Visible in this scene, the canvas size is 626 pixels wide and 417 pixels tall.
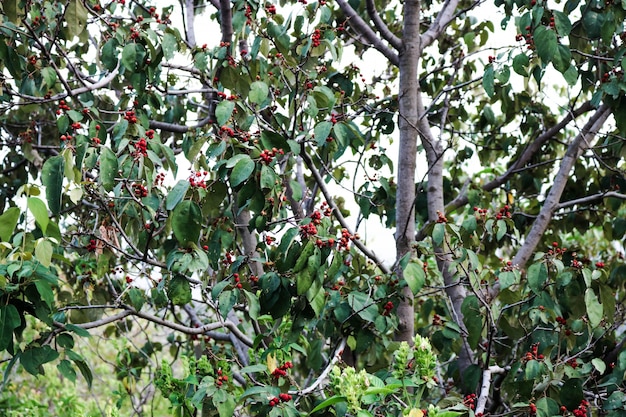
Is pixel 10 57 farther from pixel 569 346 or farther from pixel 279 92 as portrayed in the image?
pixel 569 346

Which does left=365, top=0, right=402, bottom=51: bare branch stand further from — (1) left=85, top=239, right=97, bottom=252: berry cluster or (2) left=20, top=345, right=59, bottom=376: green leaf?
(2) left=20, top=345, right=59, bottom=376: green leaf

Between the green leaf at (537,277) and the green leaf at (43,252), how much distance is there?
138 cm

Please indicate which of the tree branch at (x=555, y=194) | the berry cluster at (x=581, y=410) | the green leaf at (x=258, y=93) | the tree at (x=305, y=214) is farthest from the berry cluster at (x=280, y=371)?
the tree branch at (x=555, y=194)

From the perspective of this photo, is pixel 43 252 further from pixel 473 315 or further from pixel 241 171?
pixel 473 315

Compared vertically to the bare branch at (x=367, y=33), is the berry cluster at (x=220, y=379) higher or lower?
lower

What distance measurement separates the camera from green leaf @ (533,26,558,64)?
83.5 inches

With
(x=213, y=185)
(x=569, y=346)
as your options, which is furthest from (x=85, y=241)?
(x=569, y=346)

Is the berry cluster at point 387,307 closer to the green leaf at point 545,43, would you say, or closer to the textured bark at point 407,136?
the textured bark at point 407,136

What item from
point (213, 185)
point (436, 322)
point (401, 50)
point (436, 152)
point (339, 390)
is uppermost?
point (401, 50)

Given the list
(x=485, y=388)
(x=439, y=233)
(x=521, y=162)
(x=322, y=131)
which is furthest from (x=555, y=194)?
(x=322, y=131)

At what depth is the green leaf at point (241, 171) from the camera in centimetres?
169

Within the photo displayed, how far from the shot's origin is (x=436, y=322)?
250cm

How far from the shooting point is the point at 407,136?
2.80 metres

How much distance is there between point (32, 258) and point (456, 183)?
247 centimetres
